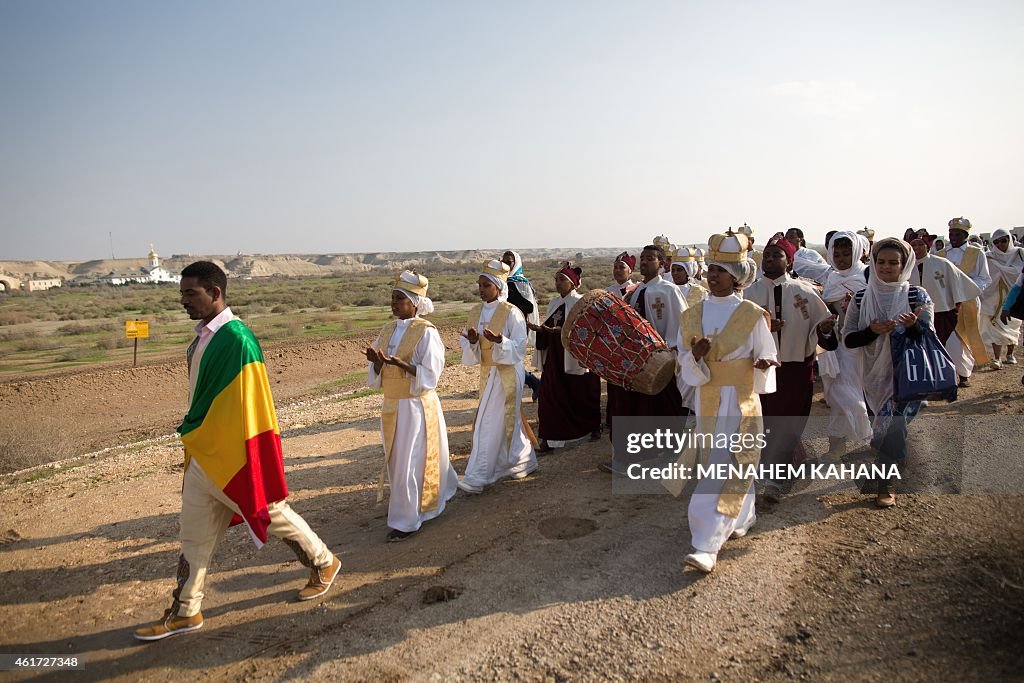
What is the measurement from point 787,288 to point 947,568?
7.61 ft

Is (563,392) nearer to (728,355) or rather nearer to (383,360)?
(383,360)

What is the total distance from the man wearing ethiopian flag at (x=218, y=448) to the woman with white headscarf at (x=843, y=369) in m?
4.55

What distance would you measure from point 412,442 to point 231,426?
5.45ft

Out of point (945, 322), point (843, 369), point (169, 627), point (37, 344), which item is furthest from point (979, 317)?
point (37, 344)

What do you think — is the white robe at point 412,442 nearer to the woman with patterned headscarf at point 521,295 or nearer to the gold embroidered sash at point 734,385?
the gold embroidered sash at point 734,385

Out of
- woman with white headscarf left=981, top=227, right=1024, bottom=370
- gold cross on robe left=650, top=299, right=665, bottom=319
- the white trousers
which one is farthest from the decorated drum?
woman with white headscarf left=981, top=227, right=1024, bottom=370

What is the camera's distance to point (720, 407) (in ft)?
14.6

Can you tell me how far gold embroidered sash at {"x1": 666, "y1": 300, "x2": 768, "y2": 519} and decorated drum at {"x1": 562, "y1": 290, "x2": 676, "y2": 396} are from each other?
603mm

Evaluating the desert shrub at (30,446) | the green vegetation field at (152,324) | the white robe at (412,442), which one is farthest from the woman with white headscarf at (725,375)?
the green vegetation field at (152,324)

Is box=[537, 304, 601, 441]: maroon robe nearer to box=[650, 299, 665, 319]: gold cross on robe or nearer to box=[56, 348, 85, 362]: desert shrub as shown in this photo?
box=[650, 299, 665, 319]: gold cross on robe

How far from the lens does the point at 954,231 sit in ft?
33.4

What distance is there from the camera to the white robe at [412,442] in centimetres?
529

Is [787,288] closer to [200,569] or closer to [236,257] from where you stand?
[200,569]

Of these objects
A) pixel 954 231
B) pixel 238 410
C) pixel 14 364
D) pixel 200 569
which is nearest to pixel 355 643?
pixel 200 569
